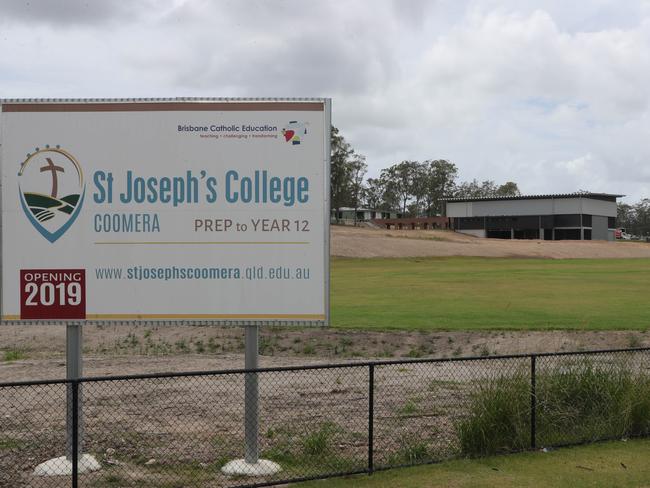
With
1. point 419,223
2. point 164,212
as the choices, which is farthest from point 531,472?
point 419,223

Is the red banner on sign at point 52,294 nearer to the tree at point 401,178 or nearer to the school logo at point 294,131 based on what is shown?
the school logo at point 294,131

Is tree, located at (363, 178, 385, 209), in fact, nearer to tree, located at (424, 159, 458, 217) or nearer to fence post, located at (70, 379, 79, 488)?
tree, located at (424, 159, 458, 217)

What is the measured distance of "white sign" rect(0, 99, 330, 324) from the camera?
8312 millimetres

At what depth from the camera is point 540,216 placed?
11794cm

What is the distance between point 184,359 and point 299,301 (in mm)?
10259

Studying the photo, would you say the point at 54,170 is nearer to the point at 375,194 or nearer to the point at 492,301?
the point at 492,301

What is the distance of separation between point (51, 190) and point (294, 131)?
9.20 feet

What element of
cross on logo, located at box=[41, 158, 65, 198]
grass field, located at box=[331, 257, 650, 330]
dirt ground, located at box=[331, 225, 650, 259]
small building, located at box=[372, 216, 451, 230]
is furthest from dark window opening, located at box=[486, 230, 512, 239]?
cross on logo, located at box=[41, 158, 65, 198]

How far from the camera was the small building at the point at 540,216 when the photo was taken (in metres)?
115

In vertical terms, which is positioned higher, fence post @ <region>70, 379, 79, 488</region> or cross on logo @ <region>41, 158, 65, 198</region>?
cross on logo @ <region>41, 158, 65, 198</region>

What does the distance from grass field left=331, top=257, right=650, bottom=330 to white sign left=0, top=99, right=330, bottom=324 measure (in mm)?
13852

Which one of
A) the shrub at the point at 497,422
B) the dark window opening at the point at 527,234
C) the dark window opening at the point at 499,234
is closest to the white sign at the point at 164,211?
the shrub at the point at 497,422

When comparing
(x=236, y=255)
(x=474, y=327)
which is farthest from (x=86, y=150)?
(x=474, y=327)

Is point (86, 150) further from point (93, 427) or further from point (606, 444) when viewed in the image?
point (606, 444)
